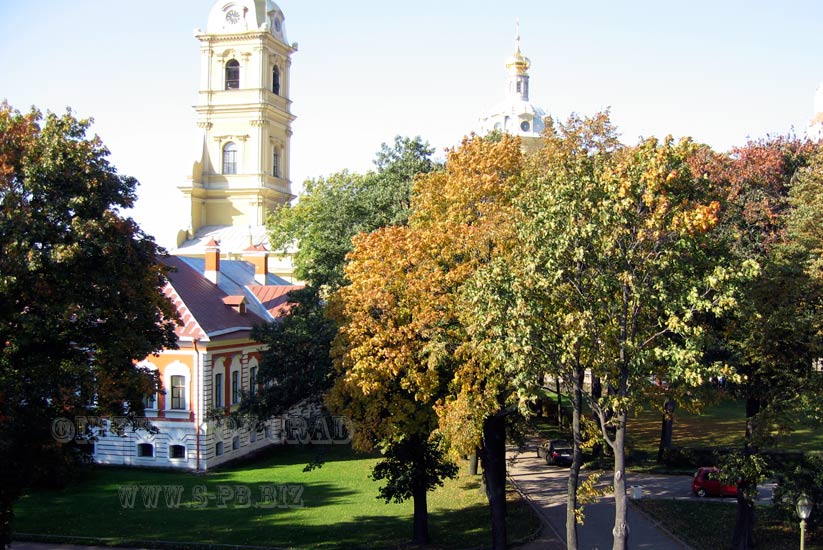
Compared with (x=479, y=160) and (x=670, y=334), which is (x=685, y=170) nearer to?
(x=670, y=334)

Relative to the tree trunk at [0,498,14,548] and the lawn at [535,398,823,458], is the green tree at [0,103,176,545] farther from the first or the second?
the lawn at [535,398,823,458]

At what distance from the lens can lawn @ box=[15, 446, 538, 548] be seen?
2483cm

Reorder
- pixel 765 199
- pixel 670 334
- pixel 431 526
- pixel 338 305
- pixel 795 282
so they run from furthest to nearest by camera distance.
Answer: pixel 765 199
pixel 431 526
pixel 338 305
pixel 795 282
pixel 670 334

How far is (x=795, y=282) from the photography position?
19250mm

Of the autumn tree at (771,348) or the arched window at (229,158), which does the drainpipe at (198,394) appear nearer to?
the autumn tree at (771,348)

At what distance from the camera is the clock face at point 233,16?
68688 millimetres

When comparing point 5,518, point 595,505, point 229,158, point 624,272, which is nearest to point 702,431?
point 595,505

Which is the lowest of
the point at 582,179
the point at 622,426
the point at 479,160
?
the point at 622,426

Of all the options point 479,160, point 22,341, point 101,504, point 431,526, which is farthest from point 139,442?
point 479,160

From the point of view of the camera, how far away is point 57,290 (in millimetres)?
18797

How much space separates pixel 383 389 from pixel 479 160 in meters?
6.40

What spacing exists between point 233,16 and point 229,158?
12.1 m

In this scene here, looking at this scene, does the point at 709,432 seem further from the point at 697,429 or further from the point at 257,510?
the point at 257,510

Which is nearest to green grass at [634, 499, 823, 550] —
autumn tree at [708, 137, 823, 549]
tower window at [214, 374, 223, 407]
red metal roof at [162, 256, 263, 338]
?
autumn tree at [708, 137, 823, 549]
